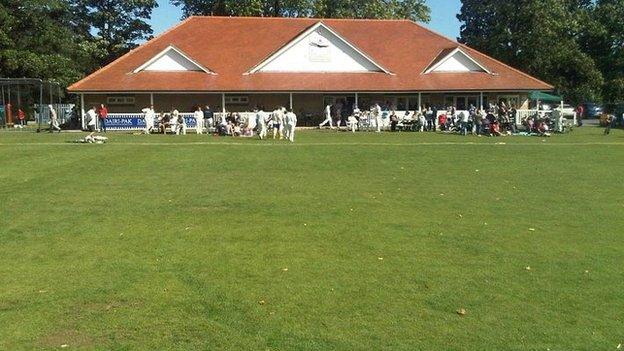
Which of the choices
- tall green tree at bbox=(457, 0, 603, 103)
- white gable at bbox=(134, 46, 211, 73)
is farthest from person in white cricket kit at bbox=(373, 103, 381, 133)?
tall green tree at bbox=(457, 0, 603, 103)

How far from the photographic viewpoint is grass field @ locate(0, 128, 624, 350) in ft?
20.6

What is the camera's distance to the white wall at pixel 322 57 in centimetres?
4262

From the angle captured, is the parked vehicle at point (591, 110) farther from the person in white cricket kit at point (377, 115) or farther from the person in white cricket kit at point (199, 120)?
the person in white cricket kit at point (199, 120)

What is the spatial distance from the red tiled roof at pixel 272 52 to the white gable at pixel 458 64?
1.50 feet

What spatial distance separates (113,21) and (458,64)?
→ 33.4 metres

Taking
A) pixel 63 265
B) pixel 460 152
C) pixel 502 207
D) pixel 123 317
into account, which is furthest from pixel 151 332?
pixel 460 152

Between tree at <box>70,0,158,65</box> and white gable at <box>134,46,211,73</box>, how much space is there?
2147 cm

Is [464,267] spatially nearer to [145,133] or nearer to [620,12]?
[145,133]

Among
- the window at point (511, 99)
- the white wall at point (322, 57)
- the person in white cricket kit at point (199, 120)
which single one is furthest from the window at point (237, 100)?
the window at point (511, 99)

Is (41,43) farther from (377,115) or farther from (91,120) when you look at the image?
(377,115)

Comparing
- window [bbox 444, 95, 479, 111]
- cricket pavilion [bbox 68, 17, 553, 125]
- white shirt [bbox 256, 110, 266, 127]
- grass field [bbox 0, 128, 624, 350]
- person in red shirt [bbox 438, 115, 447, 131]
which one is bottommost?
Answer: grass field [bbox 0, 128, 624, 350]

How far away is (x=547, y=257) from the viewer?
8992 millimetres

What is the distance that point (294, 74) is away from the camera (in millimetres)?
42188

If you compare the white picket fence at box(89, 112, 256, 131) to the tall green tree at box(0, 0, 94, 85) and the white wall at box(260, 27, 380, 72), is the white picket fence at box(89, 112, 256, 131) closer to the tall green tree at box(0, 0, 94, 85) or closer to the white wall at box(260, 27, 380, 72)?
the white wall at box(260, 27, 380, 72)
